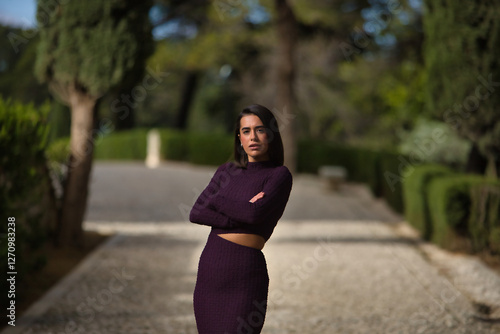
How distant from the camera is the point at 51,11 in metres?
8.22

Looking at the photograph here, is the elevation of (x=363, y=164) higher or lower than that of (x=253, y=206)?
lower

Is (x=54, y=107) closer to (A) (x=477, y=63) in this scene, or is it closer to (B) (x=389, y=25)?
(B) (x=389, y=25)

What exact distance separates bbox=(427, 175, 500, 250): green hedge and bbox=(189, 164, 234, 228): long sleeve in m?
5.99

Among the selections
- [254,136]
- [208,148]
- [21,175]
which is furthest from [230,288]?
[208,148]

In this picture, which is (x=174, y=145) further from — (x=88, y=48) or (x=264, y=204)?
(x=264, y=204)

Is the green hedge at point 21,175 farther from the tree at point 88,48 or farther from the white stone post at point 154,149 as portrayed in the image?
the white stone post at point 154,149

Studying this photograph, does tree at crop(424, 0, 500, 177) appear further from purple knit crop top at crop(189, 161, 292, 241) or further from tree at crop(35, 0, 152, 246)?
purple knit crop top at crop(189, 161, 292, 241)

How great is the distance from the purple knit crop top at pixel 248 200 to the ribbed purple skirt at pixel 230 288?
0.32 ft

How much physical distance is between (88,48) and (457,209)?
544 cm

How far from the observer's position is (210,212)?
2.94m

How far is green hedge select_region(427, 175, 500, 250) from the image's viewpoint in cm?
830

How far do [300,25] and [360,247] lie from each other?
11.6 m

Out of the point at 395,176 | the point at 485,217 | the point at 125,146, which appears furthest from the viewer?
the point at 125,146

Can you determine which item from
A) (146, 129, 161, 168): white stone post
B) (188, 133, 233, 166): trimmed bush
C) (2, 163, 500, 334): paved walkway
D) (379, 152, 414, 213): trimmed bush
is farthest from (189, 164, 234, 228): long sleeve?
(146, 129, 161, 168): white stone post
